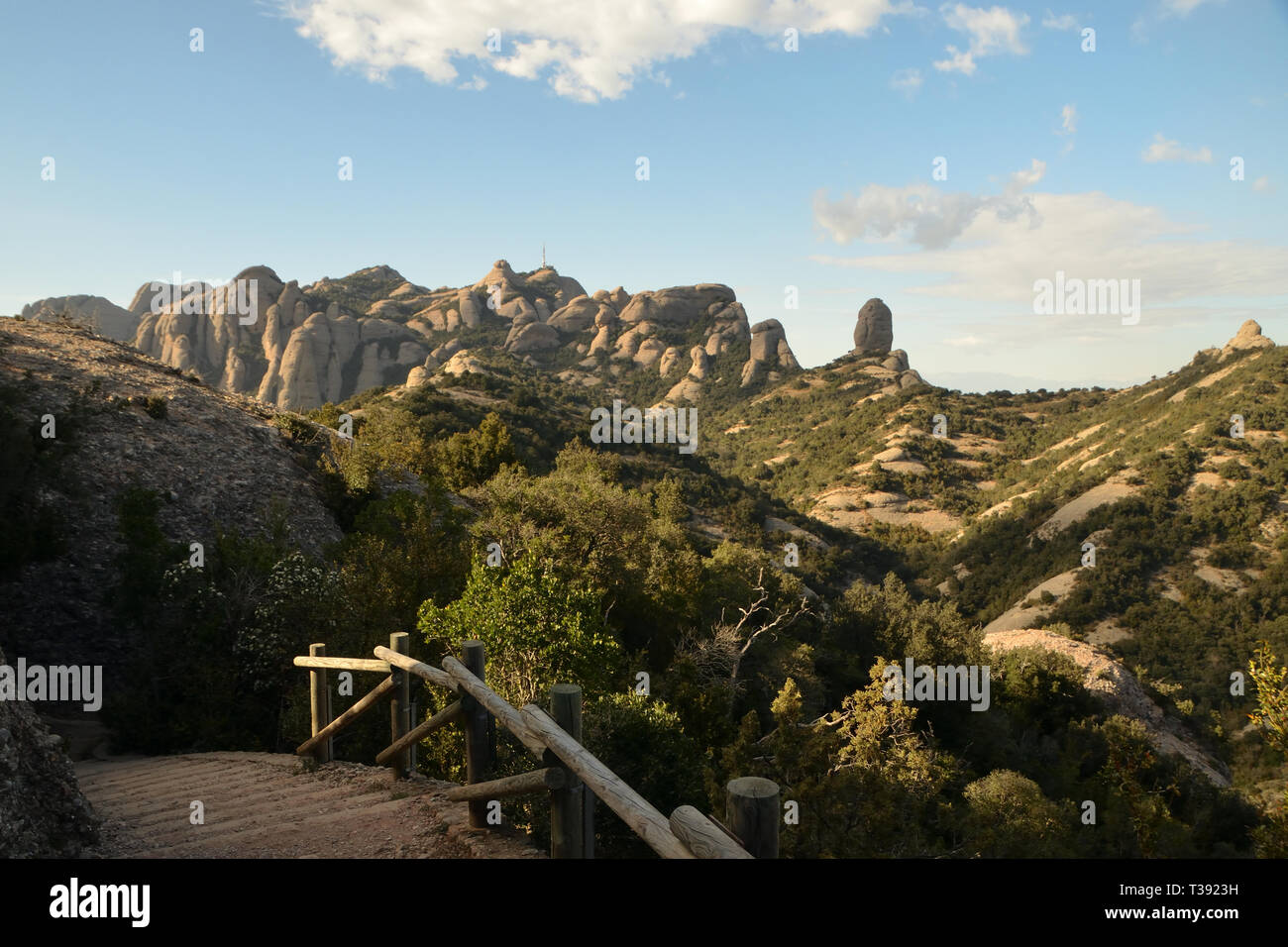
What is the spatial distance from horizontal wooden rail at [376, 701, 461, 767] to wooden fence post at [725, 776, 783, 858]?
3208mm

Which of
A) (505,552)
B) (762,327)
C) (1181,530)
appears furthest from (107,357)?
(762,327)

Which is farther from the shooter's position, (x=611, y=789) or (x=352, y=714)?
(x=352, y=714)

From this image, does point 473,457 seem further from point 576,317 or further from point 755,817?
point 576,317

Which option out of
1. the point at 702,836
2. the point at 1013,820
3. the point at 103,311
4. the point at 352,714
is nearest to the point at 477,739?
the point at 352,714

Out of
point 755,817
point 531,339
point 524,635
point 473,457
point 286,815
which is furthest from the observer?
point 531,339

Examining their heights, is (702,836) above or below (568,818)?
above

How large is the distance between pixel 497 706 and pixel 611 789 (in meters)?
1.64

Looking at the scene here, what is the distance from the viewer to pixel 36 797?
5.18 meters

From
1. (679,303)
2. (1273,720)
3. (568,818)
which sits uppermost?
(679,303)

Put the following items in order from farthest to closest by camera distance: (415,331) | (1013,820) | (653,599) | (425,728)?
1. (415,331)
2. (653,599)
3. (1013,820)
4. (425,728)

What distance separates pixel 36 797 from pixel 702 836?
5780mm

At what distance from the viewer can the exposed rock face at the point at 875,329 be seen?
118750 mm

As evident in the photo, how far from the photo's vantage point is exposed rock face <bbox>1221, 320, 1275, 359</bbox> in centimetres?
7935

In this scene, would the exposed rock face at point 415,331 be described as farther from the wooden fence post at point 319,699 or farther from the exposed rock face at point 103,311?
the wooden fence post at point 319,699
